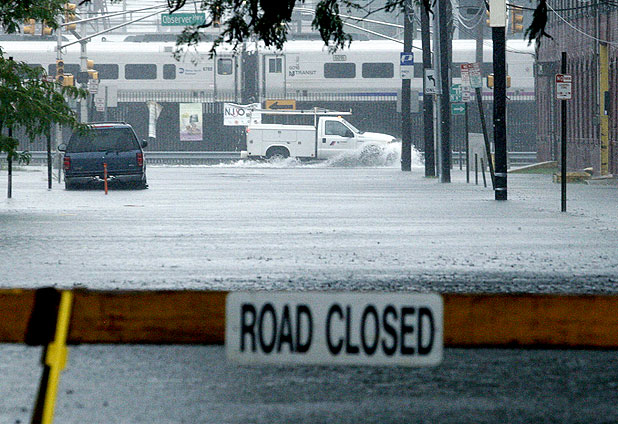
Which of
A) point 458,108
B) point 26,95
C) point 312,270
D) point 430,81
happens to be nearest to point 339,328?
point 312,270

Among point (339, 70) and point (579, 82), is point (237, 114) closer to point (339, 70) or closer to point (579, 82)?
point (339, 70)

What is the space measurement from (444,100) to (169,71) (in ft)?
84.0

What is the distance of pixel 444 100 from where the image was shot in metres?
38.9

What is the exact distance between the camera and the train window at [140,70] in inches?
2446

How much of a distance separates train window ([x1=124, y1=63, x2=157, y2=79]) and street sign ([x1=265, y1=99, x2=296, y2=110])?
5.67 metres

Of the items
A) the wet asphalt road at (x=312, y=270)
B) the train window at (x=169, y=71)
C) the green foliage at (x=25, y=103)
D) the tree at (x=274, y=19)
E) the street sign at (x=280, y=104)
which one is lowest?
the wet asphalt road at (x=312, y=270)

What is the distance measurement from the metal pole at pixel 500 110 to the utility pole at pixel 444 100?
856 centimetres

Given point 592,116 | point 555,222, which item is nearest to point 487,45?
point 592,116

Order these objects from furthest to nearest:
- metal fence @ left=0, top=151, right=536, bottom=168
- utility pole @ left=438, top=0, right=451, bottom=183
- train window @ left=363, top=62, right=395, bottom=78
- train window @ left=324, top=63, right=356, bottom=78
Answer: train window @ left=363, top=62, right=395, bottom=78 → train window @ left=324, top=63, right=356, bottom=78 → metal fence @ left=0, top=151, right=536, bottom=168 → utility pole @ left=438, top=0, right=451, bottom=183

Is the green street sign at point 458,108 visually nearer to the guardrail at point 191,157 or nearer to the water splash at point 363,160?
the water splash at point 363,160

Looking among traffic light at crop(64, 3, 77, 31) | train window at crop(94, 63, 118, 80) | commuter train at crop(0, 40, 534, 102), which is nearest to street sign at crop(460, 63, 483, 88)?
traffic light at crop(64, 3, 77, 31)

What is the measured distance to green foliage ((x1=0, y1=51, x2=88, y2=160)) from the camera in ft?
78.2

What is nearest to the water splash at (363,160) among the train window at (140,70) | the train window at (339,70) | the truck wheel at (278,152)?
the truck wheel at (278,152)

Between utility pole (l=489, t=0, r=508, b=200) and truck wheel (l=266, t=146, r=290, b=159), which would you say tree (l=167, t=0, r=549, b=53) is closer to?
utility pole (l=489, t=0, r=508, b=200)
